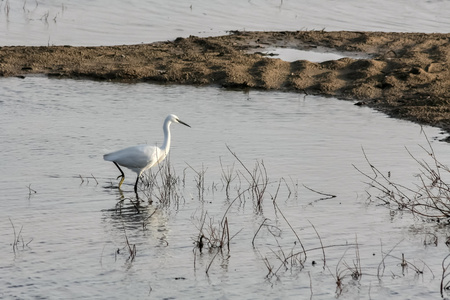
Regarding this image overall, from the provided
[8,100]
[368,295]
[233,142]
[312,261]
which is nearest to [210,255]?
[312,261]

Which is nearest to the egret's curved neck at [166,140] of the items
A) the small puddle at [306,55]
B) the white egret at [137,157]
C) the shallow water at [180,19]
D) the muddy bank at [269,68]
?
the white egret at [137,157]

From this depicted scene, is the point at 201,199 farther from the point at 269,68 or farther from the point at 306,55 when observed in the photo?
the point at 306,55

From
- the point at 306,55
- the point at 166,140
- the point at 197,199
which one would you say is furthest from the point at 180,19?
the point at 197,199

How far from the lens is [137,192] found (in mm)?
10414

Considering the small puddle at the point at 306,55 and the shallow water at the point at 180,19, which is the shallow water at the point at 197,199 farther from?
the shallow water at the point at 180,19

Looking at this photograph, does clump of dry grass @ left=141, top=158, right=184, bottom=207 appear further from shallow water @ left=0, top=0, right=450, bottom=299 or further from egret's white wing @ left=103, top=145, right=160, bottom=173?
Result: egret's white wing @ left=103, top=145, right=160, bottom=173

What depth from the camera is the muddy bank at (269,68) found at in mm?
15648

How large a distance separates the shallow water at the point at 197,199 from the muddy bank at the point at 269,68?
691 millimetres

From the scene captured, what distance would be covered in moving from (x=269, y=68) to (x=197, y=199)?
7916 mm

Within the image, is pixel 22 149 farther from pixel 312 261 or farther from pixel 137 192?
pixel 312 261

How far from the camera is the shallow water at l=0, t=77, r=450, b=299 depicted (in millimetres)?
7391

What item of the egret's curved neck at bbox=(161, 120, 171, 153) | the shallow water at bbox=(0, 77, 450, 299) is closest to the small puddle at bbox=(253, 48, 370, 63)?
the shallow water at bbox=(0, 77, 450, 299)

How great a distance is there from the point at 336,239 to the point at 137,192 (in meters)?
3.07

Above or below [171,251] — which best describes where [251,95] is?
above
